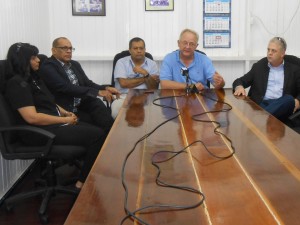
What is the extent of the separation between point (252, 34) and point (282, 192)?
3.63m

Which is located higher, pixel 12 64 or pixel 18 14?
pixel 18 14

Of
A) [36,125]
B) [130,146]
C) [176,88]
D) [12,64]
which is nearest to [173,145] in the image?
[130,146]

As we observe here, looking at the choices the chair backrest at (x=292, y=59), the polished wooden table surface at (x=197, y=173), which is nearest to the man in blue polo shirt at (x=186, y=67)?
the chair backrest at (x=292, y=59)

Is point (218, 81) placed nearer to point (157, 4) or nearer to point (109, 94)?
point (109, 94)

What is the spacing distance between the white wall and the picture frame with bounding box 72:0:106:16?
50 mm

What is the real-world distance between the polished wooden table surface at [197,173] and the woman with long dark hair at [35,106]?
0.58m

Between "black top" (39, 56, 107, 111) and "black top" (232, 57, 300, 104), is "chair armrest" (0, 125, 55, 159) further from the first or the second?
"black top" (232, 57, 300, 104)

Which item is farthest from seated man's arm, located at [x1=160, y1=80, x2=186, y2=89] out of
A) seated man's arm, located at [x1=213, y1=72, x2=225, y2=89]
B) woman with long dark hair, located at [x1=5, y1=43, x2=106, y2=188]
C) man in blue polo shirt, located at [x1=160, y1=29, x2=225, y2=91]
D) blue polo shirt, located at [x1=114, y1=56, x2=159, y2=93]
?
woman with long dark hair, located at [x1=5, y1=43, x2=106, y2=188]

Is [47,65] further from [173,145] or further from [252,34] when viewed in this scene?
[252,34]

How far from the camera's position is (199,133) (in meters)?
1.80

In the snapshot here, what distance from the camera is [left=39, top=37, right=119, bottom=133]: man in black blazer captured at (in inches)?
129

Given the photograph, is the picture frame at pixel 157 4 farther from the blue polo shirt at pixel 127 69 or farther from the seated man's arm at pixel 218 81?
the seated man's arm at pixel 218 81

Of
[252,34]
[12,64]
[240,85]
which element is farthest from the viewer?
[252,34]

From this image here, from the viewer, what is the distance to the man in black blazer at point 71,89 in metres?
3.29
